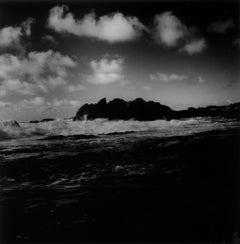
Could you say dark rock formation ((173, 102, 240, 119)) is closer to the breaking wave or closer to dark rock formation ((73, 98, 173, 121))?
dark rock formation ((73, 98, 173, 121))

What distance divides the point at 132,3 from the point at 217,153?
760 centimetres

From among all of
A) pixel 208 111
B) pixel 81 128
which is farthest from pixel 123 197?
pixel 208 111

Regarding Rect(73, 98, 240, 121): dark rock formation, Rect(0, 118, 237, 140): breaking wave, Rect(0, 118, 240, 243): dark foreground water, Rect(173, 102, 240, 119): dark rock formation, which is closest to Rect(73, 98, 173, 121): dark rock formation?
Rect(73, 98, 240, 121): dark rock formation

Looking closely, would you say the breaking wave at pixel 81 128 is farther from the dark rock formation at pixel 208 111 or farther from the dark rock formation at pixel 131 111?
the dark rock formation at pixel 208 111

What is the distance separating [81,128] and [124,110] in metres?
8.13

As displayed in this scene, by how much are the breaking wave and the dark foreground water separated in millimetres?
10984

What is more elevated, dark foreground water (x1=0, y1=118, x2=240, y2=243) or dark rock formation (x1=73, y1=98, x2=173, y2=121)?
dark rock formation (x1=73, y1=98, x2=173, y2=121)

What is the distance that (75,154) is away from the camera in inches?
571

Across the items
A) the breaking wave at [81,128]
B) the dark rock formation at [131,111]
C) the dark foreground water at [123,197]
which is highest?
the dark rock formation at [131,111]

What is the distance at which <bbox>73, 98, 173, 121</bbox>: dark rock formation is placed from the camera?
3186cm

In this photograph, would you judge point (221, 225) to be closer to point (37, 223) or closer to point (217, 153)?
point (37, 223)

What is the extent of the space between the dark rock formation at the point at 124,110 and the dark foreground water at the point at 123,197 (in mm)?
18086

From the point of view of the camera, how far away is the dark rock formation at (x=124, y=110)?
31.9m

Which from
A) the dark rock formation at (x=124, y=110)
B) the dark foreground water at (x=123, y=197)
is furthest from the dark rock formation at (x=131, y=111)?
the dark foreground water at (x=123, y=197)
